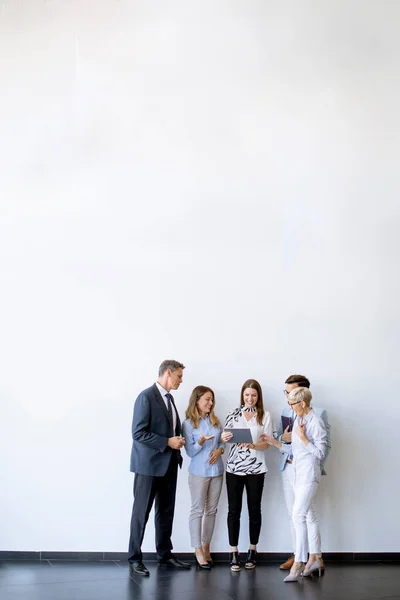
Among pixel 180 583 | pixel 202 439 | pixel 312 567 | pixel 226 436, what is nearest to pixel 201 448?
pixel 202 439

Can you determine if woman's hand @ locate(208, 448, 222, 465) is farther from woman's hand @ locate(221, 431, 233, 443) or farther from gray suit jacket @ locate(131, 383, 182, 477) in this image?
gray suit jacket @ locate(131, 383, 182, 477)

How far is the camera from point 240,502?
20.0ft

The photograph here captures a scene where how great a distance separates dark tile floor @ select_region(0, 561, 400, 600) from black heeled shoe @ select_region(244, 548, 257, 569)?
0.08m

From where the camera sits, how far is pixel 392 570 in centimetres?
616

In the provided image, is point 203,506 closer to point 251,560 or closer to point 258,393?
point 251,560

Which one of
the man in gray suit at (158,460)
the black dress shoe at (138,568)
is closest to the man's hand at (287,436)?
the man in gray suit at (158,460)

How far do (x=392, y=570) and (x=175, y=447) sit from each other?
2.16m

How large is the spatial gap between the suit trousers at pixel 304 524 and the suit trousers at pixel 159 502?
1051mm

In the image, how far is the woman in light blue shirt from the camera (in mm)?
6047

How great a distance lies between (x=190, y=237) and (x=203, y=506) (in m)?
2.37

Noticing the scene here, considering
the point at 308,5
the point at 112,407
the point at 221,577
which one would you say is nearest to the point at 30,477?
the point at 112,407

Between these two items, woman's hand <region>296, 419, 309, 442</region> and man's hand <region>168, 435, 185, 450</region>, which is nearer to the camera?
woman's hand <region>296, 419, 309, 442</region>

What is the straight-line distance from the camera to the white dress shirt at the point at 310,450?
5.70 m

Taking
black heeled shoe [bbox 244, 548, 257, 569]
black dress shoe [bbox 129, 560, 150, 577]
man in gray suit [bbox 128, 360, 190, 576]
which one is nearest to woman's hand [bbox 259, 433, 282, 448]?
man in gray suit [bbox 128, 360, 190, 576]
